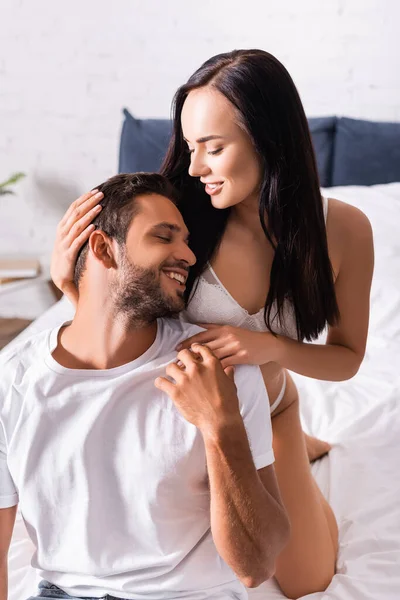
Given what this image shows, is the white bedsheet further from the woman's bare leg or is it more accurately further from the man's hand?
the man's hand

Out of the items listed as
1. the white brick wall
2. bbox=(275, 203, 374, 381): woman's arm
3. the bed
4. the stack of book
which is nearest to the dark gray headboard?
the bed

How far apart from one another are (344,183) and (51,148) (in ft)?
4.24

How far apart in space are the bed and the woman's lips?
30.4 inches

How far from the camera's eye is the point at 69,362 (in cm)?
129

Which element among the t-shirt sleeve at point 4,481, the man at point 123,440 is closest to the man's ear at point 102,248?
the man at point 123,440

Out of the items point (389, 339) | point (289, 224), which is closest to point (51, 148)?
point (389, 339)

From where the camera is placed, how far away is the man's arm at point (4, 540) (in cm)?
126

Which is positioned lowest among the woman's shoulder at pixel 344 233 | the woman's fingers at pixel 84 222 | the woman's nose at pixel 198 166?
the woman's shoulder at pixel 344 233

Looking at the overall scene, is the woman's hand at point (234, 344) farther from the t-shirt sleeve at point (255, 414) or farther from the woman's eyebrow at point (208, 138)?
the woman's eyebrow at point (208, 138)

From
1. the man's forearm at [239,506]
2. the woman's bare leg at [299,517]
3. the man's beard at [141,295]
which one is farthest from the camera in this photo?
the woman's bare leg at [299,517]

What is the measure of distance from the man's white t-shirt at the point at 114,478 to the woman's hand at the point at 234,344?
0.07 m

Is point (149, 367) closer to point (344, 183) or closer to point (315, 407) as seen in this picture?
point (315, 407)

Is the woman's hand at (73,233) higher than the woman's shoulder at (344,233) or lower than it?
higher

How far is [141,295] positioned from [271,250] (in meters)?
0.43
